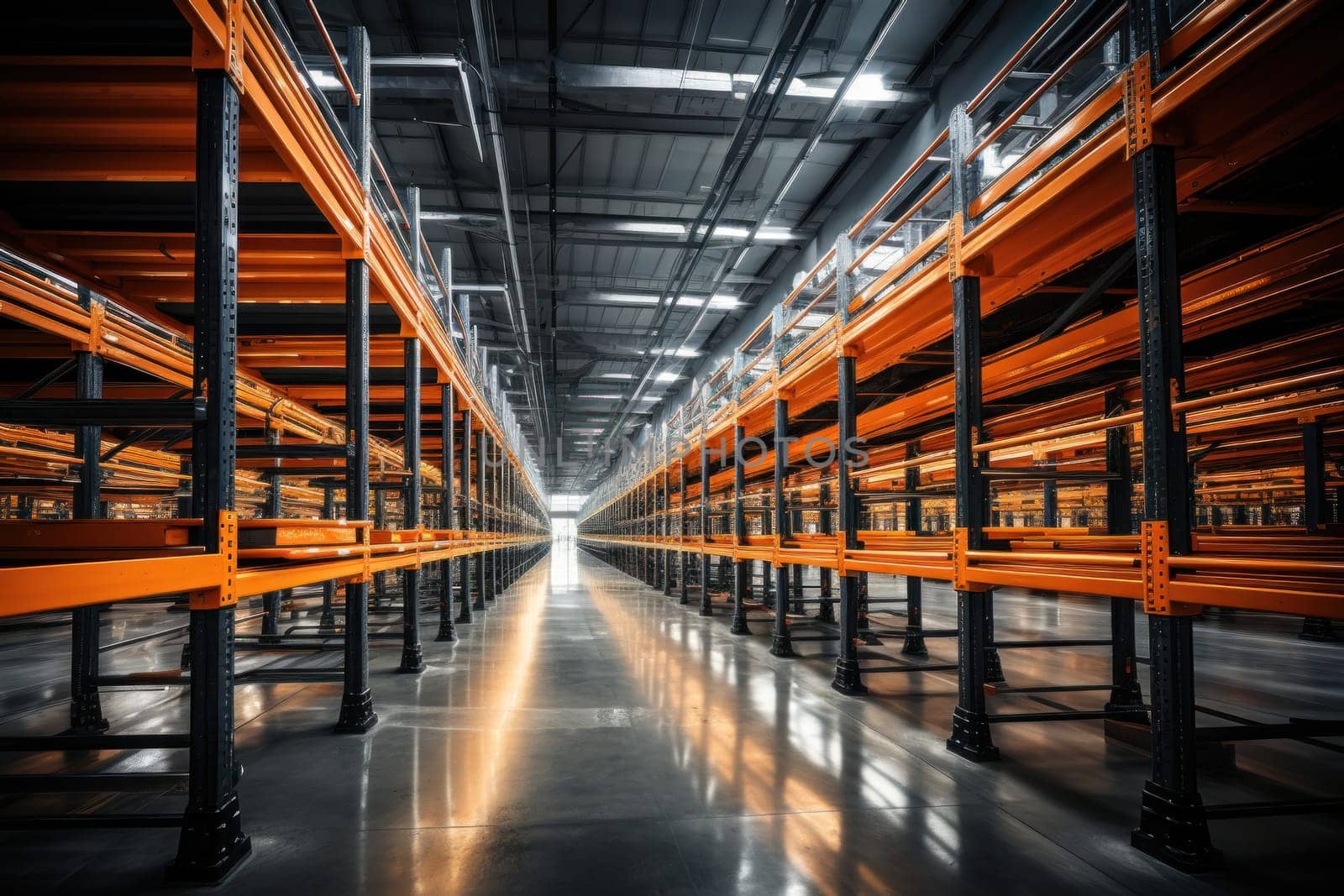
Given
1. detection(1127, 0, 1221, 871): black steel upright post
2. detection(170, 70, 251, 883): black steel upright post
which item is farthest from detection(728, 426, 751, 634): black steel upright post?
detection(170, 70, 251, 883): black steel upright post

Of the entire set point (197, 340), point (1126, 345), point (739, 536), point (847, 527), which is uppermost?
point (1126, 345)

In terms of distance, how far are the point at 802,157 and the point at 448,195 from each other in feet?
24.1

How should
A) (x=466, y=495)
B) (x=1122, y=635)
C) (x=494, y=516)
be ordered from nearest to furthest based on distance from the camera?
1. (x=1122, y=635)
2. (x=466, y=495)
3. (x=494, y=516)

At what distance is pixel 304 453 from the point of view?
4.17m

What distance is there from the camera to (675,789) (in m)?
3.96

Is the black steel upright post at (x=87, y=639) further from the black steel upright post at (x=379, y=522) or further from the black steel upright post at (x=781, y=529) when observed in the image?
the black steel upright post at (x=781, y=529)

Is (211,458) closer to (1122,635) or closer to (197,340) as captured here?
(197,340)

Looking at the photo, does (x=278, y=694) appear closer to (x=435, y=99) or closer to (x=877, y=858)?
(x=877, y=858)

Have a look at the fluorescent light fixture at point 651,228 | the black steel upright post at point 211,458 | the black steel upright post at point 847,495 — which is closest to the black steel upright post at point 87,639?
the black steel upright post at point 211,458

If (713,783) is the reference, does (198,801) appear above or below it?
above

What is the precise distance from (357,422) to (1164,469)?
5202 mm

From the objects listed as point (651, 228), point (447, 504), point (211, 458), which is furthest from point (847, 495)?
point (651, 228)

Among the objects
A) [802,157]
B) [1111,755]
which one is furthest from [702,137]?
[1111,755]

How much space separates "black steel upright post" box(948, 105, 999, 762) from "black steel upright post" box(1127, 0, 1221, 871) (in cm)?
135
